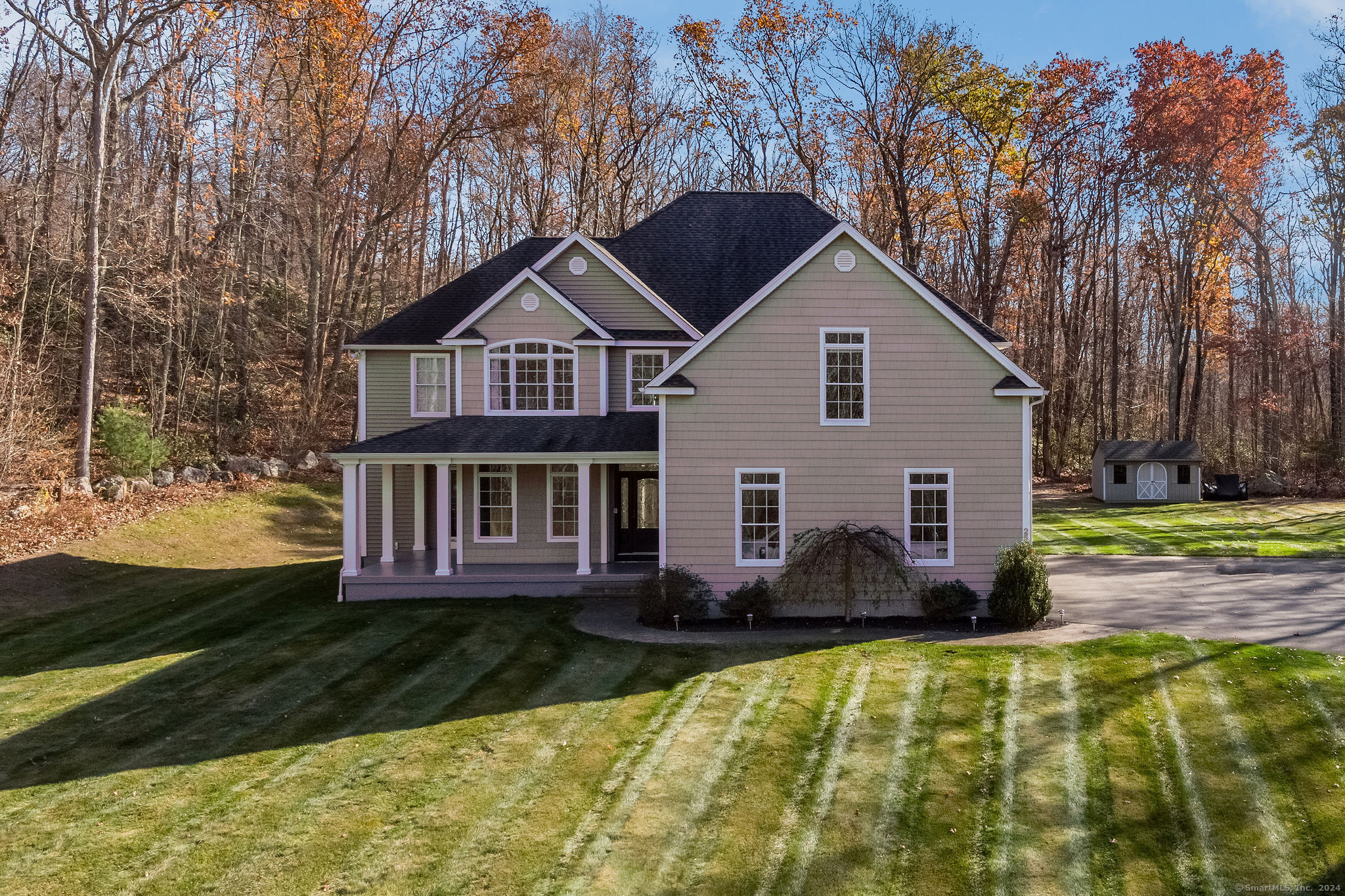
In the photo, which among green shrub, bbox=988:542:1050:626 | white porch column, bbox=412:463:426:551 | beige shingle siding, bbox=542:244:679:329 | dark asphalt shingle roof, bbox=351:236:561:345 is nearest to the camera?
green shrub, bbox=988:542:1050:626

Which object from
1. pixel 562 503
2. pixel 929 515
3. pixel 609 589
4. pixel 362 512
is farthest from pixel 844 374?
pixel 362 512

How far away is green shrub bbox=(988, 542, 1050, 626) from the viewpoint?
14.3 meters

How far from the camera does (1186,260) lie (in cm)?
3825

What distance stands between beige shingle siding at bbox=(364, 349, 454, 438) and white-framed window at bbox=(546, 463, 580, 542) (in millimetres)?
3826

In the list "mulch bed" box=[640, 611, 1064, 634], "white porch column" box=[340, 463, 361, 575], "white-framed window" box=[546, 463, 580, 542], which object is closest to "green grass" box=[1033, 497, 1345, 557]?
"mulch bed" box=[640, 611, 1064, 634]

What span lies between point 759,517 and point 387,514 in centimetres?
886

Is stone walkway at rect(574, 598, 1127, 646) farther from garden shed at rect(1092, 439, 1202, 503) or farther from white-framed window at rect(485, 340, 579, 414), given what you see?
garden shed at rect(1092, 439, 1202, 503)

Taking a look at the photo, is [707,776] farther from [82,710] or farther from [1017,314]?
[1017,314]

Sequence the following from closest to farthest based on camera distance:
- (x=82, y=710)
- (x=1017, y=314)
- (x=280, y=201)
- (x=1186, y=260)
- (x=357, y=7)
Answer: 1. (x=82, y=710)
2. (x=357, y=7)
3. (x=280, y=201)
4. (x=1186, y=260)
5. (x=1017, y=314)

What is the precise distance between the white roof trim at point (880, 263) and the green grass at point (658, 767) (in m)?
5.02

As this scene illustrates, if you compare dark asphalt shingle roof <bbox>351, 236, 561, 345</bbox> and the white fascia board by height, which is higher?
dark asphalt shingle roof <bbox>351, 236, 561, 345</bbox>

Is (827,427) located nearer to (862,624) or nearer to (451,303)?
(862,624)

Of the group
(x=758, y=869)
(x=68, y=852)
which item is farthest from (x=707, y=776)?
(x=68, y=852)

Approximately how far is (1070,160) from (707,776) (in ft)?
130
